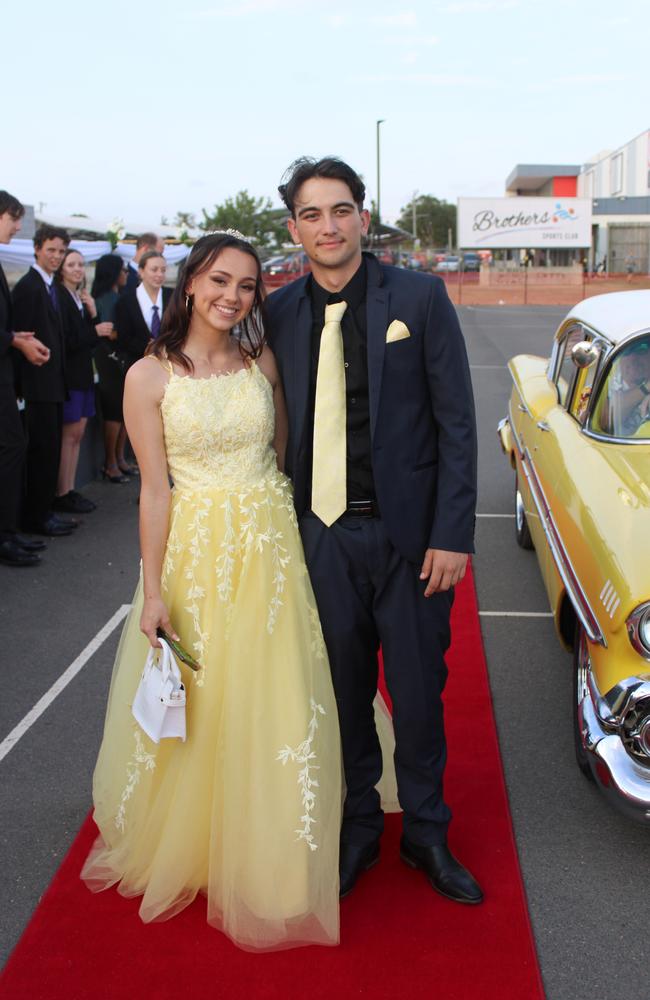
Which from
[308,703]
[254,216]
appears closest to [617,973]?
[308,703]

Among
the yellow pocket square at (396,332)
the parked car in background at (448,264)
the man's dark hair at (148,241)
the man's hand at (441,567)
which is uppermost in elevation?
the parked car in background at (448,264)

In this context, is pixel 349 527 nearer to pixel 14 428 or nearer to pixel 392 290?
pixel 392 290

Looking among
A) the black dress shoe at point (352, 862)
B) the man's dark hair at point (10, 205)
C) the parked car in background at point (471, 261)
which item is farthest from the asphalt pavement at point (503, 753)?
the parked car in background at point (471, 261)

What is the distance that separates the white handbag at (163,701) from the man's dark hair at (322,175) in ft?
4.29

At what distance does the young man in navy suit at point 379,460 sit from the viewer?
2600mm

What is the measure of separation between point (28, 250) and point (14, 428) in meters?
3.29

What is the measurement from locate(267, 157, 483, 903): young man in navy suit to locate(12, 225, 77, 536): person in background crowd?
4.17m

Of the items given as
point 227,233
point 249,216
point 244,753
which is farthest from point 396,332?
point 249,216

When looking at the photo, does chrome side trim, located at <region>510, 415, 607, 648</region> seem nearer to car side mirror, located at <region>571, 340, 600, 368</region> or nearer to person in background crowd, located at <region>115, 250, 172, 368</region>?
car side mirror, located at <region>571, 340, 600, 368</region>

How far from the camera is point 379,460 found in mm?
2629

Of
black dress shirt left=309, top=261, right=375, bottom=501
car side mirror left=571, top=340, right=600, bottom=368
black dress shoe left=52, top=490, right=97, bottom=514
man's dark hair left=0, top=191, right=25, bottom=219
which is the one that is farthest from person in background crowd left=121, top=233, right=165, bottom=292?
black dress shirt left=309, top=261, right=375, bottom=501

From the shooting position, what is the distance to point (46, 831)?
10.8 feet

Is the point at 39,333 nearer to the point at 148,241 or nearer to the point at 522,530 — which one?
the point at 148,241

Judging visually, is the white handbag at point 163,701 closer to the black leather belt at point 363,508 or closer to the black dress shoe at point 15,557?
the black leather belt at point 363,508
